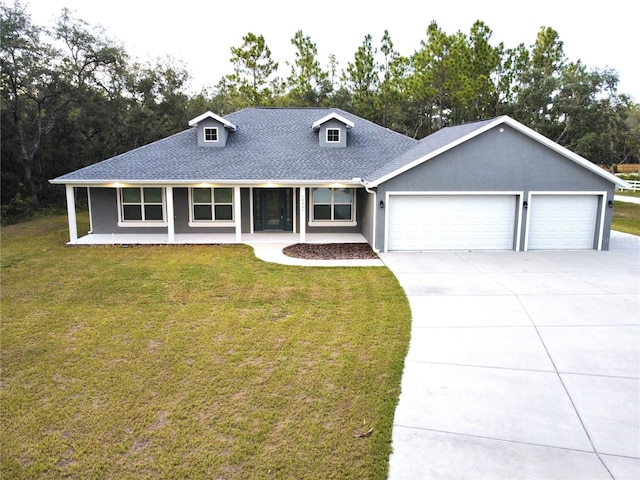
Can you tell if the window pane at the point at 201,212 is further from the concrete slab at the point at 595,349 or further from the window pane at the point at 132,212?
the concrete slab at the point at 595,349

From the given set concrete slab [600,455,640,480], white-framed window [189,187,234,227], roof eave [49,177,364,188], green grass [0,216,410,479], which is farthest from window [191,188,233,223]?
concrete slab [600,455,640,480]

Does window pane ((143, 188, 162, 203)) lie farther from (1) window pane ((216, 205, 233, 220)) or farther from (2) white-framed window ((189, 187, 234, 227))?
(1) window pane ((216, 205, 233, 220))

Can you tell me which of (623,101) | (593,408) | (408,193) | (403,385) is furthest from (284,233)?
(623,101)

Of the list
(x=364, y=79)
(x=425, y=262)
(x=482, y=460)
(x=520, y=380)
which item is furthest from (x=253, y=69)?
(x=482, y=460)

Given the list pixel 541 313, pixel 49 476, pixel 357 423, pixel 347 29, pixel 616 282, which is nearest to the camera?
pixel 49 476

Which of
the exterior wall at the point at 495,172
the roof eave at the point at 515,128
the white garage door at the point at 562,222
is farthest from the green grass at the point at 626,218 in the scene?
the exterior wall at the point at 495,172

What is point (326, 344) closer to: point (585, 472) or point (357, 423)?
point (357, 423)
